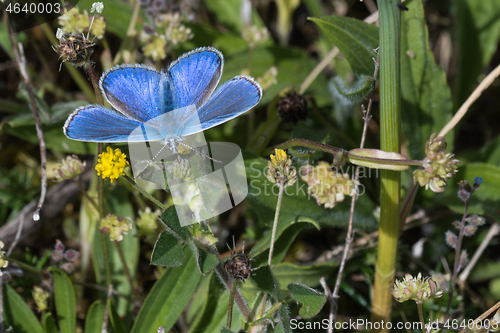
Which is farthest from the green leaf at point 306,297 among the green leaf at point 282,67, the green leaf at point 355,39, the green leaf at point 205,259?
the green leaf at point 282,67

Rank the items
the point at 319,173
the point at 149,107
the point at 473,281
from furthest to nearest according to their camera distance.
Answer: the point at 473,281
the point at 149,107
the point at 319,173

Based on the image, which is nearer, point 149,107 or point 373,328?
point 149,107

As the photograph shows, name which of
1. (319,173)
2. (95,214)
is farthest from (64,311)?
(319,173)

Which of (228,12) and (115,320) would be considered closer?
(115,320)

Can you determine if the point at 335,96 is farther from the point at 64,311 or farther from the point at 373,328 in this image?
the point at 64,311

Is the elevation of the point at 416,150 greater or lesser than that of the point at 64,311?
greater

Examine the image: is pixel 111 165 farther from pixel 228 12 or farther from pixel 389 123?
pixel 228 12

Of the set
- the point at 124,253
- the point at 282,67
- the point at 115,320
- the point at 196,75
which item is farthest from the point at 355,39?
the point at 115,320
